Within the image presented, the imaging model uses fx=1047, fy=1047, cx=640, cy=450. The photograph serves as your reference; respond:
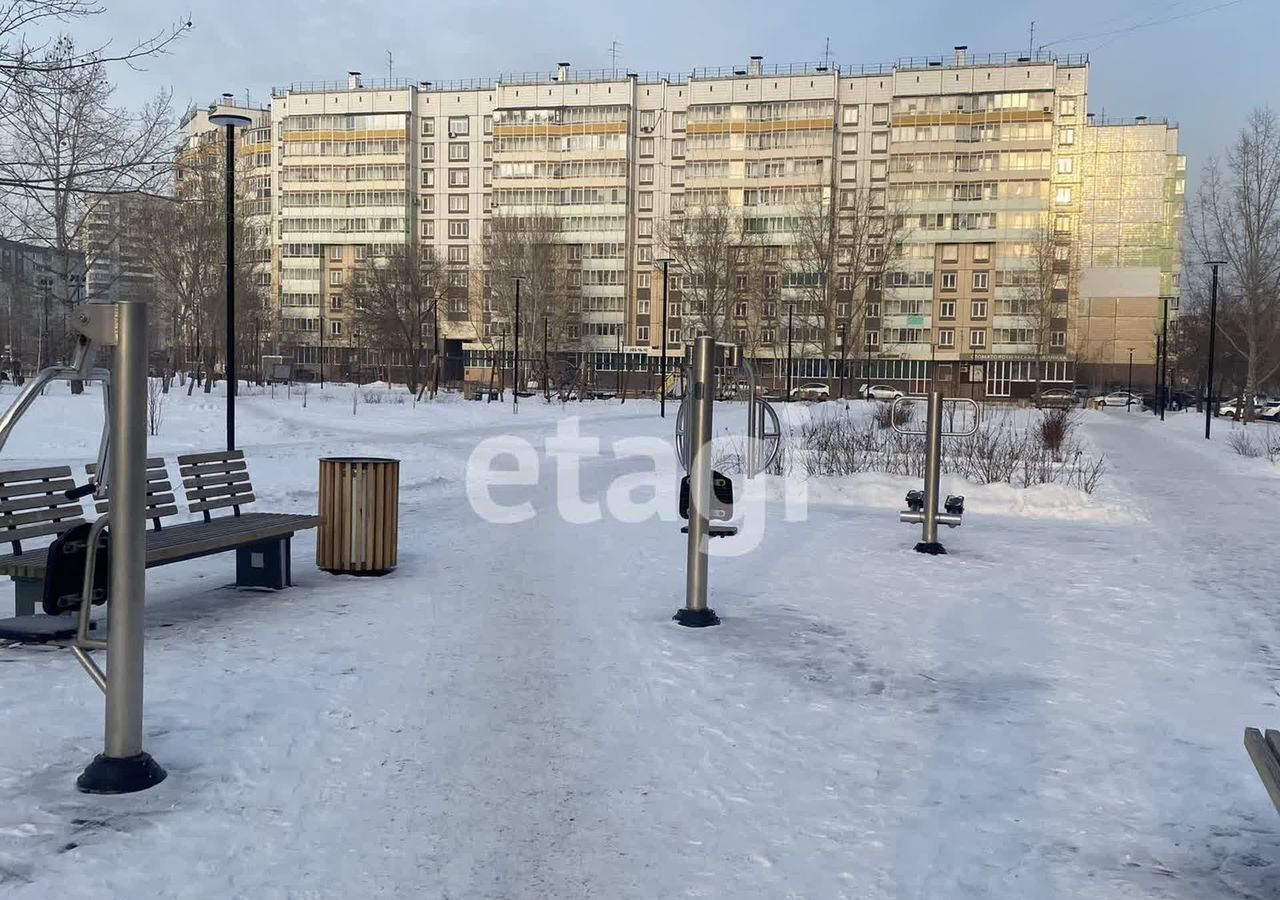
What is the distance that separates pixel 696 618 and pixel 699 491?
32.4 inches

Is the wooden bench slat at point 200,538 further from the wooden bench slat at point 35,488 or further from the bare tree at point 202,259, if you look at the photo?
the bare tree at point 202,259

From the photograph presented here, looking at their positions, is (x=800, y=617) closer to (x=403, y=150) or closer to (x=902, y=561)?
(x=902, y=561)

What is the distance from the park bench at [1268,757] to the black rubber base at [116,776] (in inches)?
147

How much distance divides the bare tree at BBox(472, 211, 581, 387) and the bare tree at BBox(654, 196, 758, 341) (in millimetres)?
8828

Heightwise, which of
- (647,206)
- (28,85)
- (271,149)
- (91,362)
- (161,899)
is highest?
(271,149)

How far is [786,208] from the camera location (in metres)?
81.1

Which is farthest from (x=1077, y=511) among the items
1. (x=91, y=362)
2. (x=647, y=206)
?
(x=647, y=206)

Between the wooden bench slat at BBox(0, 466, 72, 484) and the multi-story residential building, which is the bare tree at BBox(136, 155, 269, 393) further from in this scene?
the wooden bench slat at BBox(0, 466, 72, 484)

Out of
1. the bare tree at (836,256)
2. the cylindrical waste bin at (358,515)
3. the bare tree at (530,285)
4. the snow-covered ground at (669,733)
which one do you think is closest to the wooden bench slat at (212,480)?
the snow-covered ground at (669,733)

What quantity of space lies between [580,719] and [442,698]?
74 centimetres

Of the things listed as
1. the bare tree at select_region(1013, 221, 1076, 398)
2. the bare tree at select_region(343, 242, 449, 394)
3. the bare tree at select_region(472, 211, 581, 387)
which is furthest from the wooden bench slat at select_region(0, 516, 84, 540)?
the bare tree at select_region(1013, 221, 1076, 398)

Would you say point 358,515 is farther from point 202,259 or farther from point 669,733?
point 202,259

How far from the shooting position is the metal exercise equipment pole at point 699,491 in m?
6.74

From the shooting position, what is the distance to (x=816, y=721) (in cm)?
493
